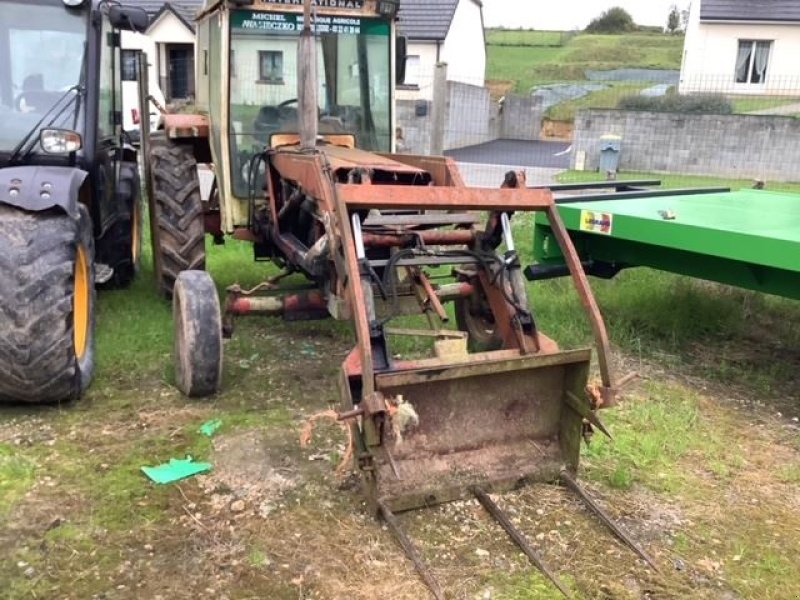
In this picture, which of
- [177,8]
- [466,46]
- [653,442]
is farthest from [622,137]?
[466,46]

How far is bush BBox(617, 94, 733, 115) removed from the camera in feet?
63.1

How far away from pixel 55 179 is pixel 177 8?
65.5ft

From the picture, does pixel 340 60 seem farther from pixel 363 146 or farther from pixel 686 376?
pixel 686 376

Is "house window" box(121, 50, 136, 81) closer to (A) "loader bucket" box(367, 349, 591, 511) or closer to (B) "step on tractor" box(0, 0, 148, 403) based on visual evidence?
(B) "step on tractor" box(0, 0, 148, 403)

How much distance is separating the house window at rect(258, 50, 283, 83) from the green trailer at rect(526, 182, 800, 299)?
1991 mm

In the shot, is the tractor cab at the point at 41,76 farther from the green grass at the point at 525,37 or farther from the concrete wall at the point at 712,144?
the green grass at the point at 525,37

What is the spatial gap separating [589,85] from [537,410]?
27.6 meters

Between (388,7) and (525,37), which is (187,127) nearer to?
(388,7)

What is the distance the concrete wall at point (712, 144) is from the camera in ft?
51.3

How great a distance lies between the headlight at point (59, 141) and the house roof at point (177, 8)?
16.7 meters

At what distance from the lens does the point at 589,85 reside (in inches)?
1152

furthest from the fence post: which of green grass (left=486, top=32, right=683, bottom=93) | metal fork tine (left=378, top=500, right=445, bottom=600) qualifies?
green grass (left=486, top=32, right=683, bottom=93)

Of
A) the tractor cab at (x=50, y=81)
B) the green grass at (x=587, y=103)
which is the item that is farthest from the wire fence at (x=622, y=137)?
the tractor cab at (x=50, y=81)

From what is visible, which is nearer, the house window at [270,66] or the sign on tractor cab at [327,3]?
the sign on tractor cab at [327,3]
